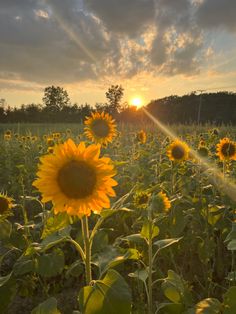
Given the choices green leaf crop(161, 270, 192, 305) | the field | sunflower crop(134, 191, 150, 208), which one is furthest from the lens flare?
green leaf crop(161, 270, 192, 305)

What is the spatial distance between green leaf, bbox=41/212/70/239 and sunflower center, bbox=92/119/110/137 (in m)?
2.19

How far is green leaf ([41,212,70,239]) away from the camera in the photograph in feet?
5.45

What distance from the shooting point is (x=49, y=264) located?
98.5 inches

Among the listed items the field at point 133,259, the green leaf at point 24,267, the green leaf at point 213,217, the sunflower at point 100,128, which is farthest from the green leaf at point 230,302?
the sunflower at point 100,128

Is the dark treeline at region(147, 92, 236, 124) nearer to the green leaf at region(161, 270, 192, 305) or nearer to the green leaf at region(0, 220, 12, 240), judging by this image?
the green leaf at region(0, 220, 12, 240)

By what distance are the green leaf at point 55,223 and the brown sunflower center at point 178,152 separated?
2.41m

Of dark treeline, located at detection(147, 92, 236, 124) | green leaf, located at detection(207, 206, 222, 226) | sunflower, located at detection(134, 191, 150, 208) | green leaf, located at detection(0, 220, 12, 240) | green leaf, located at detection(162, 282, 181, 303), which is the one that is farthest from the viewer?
dark treeline, located at detection(147, 92, 236, 124)

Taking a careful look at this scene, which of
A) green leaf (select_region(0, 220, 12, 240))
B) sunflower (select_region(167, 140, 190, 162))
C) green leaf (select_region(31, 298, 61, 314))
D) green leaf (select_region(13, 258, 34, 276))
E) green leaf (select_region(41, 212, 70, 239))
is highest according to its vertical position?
sunflower (select_region(167, 140, 190, 162))

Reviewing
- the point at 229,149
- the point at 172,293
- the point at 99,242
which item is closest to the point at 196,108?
the point at 229,149

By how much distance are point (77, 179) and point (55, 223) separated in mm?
215

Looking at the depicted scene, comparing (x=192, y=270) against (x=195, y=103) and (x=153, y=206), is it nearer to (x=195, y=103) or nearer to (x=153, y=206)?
(x=153, y=206)

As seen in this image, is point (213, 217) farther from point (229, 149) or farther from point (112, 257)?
point (112, 257)

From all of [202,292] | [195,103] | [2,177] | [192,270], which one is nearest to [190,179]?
[192,270]

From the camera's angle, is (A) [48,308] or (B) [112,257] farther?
(B) [112,257]
